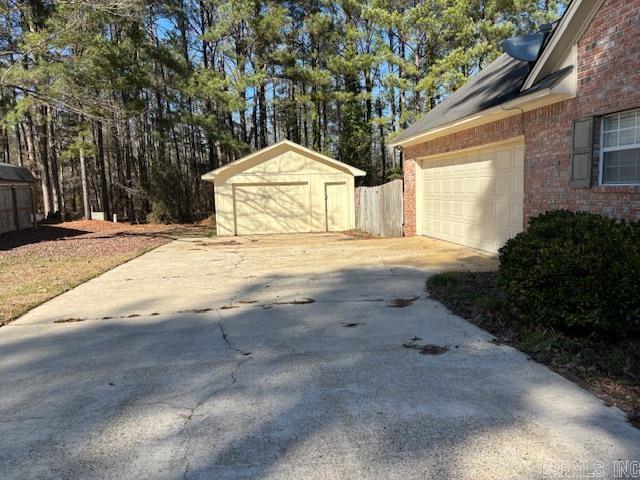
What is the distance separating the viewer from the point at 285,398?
3.79m

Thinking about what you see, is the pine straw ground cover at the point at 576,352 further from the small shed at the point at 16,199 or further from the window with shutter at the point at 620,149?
the small shed at the point at 16,199

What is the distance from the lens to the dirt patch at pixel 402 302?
6.67 meters

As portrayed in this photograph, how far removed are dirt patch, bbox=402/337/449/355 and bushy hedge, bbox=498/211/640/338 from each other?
3.39ft

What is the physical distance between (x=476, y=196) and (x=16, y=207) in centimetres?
1930

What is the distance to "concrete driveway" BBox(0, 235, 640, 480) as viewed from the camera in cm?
291

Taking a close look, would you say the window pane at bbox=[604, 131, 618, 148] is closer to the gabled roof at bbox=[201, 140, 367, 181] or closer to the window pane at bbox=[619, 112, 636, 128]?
the window pane at bbox=[619, 112, 636, 128]

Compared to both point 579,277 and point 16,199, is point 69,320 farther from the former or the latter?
point 16,199

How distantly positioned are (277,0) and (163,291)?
24535 millimetres

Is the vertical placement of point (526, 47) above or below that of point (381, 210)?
above

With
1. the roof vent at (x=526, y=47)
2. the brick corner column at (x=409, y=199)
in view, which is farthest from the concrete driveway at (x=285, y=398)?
the brick corner column at (x=409, y=199)

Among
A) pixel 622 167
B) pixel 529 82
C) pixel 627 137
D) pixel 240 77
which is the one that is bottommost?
pixel 622 167

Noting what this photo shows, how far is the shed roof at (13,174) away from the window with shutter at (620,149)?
2083 centimetres

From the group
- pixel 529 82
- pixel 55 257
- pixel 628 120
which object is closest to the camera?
pixel 628 120

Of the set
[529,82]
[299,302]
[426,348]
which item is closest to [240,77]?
[529,82]
